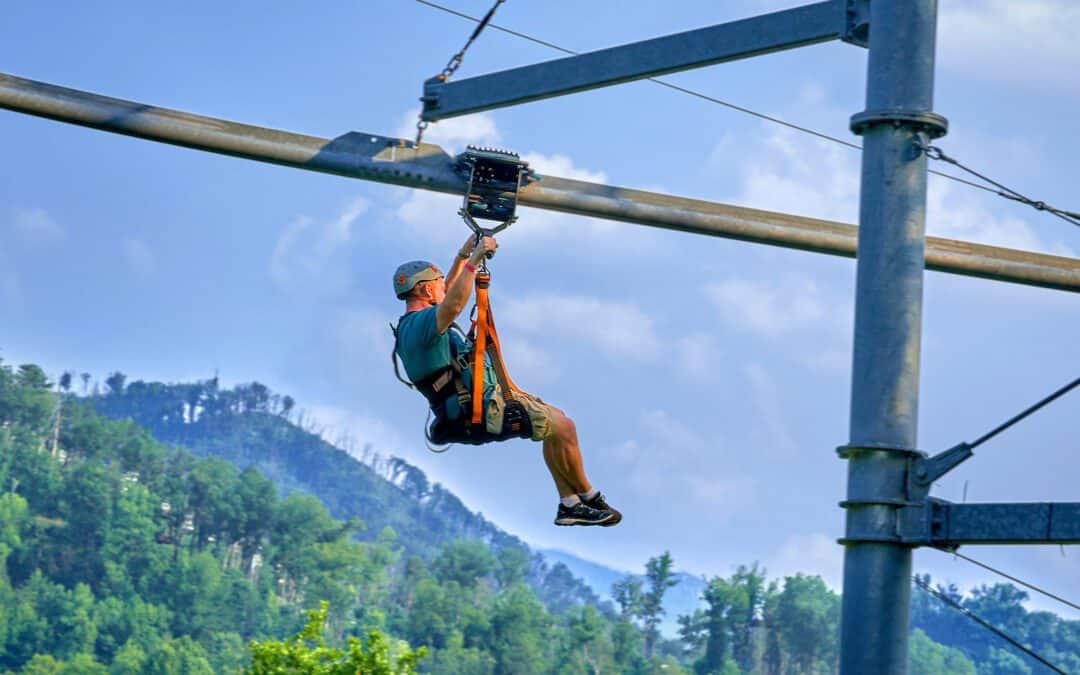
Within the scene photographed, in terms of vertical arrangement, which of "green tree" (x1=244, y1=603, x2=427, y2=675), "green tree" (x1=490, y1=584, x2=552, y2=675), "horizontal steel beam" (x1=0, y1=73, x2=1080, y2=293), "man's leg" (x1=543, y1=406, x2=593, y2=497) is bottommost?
"man's leg" (x1=543, y1=406, x2=593, y2=497)

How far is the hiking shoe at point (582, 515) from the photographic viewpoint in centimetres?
1051

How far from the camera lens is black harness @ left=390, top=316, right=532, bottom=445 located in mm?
10266

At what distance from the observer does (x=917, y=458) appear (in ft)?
24.9

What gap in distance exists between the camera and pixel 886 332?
7.61m

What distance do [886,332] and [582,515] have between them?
3.29 metres

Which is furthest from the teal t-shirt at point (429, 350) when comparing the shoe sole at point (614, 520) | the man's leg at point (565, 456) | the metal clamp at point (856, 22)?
the metal clamp at point (856, 22)

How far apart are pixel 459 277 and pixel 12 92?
7.65 feet

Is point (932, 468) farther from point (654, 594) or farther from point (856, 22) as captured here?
point (654, 594)

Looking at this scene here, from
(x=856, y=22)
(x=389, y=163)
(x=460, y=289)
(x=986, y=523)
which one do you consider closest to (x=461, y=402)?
(x=460, y=289)

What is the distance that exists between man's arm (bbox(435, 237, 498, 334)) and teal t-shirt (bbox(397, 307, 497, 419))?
0.14 meters

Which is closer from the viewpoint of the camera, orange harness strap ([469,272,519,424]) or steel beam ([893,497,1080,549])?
steel beam ([893,497,1080,549])

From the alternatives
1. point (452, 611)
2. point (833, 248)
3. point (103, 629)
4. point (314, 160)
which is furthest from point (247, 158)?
point (452, 611)

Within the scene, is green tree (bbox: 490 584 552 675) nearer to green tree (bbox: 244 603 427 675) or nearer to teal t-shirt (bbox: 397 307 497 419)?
green tree (bbox: 244 603 427 675)

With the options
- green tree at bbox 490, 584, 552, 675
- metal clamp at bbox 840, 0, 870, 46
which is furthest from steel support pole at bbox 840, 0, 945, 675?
green tree at bbox 490, 584, 552, 675
